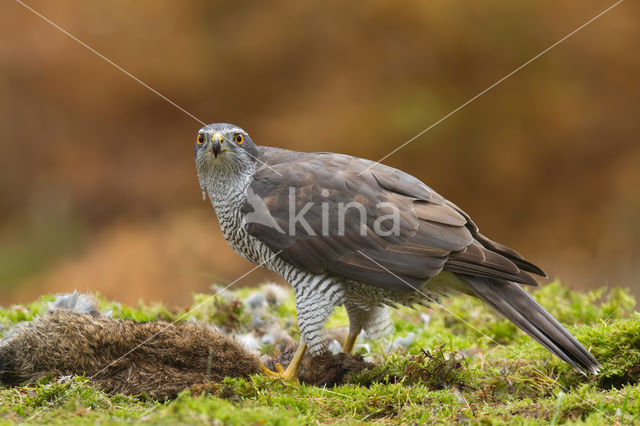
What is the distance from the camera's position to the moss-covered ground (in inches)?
130

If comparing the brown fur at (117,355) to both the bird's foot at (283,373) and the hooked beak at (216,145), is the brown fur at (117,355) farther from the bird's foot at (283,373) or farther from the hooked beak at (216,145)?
the hooked beak at (216,145)

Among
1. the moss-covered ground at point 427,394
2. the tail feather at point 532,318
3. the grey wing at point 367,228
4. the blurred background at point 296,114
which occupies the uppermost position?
the blurred background at point 296,114

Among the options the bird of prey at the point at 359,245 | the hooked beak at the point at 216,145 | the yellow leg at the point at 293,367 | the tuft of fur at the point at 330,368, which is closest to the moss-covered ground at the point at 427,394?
the tuft of fur at the point at 330,368

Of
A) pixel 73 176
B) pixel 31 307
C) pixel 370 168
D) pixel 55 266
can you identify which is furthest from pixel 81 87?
pixel 370 168

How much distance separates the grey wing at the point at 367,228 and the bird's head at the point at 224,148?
0.94 ft

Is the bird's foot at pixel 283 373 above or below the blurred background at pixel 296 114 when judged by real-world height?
below

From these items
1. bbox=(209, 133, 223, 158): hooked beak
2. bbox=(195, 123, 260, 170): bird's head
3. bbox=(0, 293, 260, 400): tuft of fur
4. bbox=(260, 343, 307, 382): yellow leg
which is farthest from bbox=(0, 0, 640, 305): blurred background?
bbox=(0, 293, 260, 400): tuft of fur

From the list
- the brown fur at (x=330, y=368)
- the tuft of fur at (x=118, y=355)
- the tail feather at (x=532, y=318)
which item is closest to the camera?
the tuft of fur at (x=118, y=355)

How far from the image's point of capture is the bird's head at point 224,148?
5.13 meters

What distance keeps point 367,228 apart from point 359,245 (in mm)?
139

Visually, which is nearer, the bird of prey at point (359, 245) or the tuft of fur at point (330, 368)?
the tuft of fur at point (330, 368)

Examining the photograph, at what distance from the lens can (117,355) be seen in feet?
13.2

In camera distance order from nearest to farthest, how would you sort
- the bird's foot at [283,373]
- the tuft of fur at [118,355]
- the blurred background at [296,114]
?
the tuft of fur at [118,355]
the bird's foot at [283,373]
the blurred background at [296,114]

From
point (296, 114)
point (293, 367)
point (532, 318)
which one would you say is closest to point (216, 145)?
point (293, 367)
